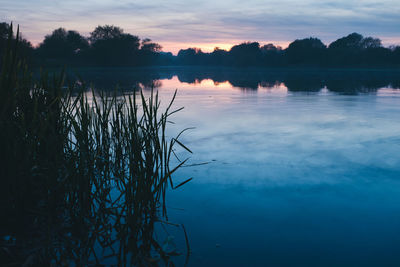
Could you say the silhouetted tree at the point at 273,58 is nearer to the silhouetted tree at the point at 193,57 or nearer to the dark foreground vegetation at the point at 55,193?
the silhouetted tree at the point at 193,57

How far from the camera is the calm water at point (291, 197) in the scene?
11.6 ft

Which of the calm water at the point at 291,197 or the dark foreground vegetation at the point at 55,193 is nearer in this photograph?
the dark foreground vegetation at the point at 55,193

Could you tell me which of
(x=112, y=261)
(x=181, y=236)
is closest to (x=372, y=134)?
(x=181, y=236)

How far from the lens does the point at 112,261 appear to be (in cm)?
333

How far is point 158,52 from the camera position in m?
87.0

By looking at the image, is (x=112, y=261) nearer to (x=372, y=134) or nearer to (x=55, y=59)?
(x=372, y=134)

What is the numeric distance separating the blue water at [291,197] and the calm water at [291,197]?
1 centimetres

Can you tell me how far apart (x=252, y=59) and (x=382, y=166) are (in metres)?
76.2

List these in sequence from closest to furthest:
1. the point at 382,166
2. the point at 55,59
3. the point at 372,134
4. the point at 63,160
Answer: the point at 63,160, the point at 382,166, the point at 372,134, the point at 55,59

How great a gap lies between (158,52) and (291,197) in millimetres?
85562

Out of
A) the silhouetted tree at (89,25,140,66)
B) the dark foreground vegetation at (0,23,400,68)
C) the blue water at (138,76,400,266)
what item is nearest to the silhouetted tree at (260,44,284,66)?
the dark foreground vegetation at (0,23,400,68)

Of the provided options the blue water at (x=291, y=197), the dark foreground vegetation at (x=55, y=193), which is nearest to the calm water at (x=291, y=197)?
the blue water at (x=291, y=197)

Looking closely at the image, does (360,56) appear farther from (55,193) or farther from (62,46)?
(55,193)

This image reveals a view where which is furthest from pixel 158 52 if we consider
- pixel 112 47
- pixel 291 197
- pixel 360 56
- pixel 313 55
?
pixel 291 197
